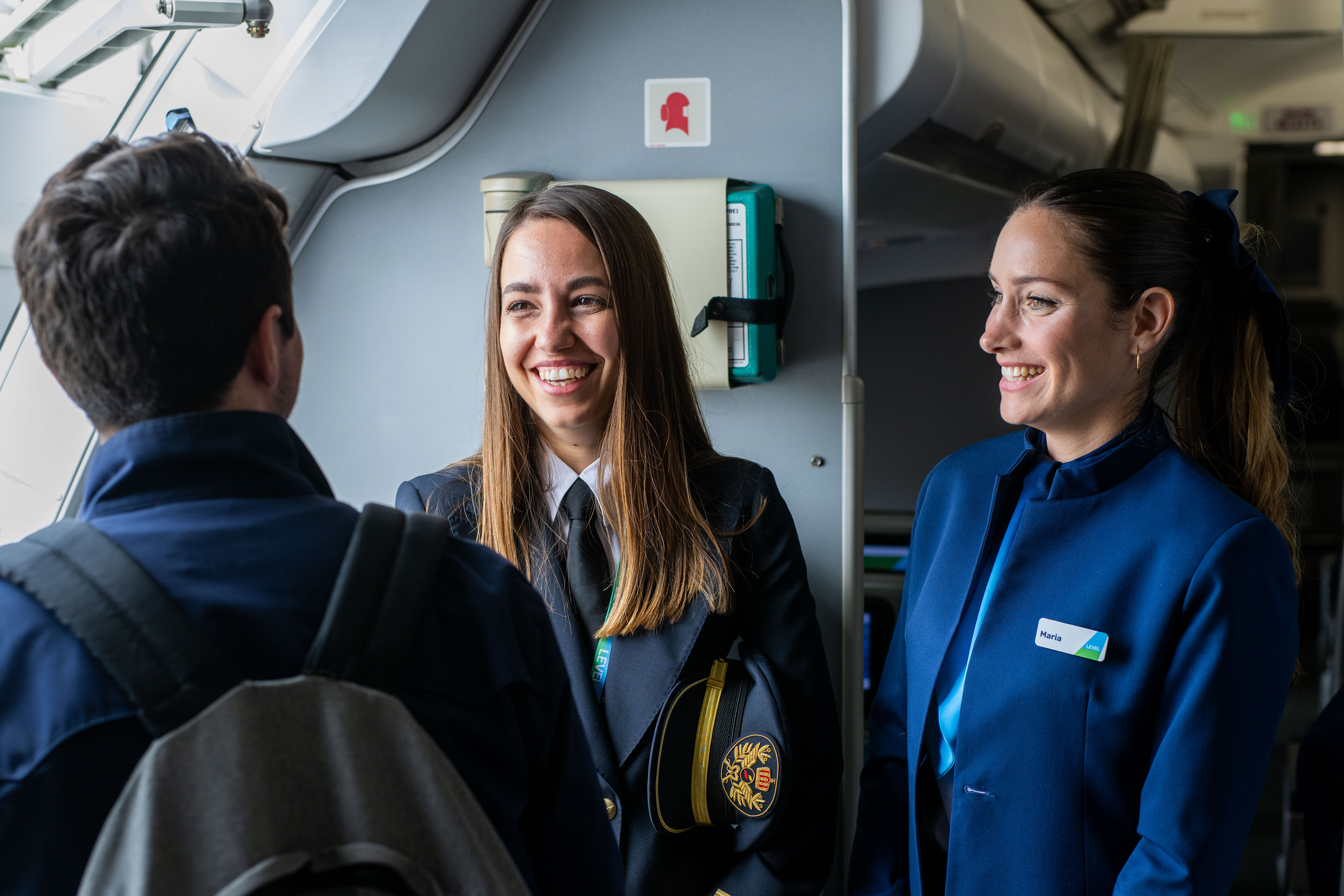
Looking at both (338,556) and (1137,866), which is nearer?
(338,556)

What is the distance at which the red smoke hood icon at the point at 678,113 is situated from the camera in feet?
7.33

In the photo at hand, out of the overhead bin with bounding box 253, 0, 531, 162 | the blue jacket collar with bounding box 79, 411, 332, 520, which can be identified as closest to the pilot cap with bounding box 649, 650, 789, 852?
the blue jacket collar with bounding box 79, 411, 332, 520

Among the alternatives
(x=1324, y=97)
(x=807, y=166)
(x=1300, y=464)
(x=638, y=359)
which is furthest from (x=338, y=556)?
(x=1324, y=97)

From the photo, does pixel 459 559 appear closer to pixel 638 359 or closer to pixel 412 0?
pixel 638 359

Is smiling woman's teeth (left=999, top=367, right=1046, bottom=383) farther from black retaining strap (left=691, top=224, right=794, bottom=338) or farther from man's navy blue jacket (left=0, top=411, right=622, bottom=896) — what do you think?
man's navy blue jacket (left=0, top=411, right=622, bottom=896)

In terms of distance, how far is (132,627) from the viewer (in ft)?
2.72

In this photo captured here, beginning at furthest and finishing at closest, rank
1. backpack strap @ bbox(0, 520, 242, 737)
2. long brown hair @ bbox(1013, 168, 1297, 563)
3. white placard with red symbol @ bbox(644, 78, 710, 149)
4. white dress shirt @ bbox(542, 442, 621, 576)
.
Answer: white placard with red symbol @ bbox(644, 78, 710, 149) < white dress shirt @ bbox(542, 442, 621, 576) < long brown hair @ bbox(1013, 168, 1297, 563) < backpack strap @ bbox(0, 520, 242, 737)

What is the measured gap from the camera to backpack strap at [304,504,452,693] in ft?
2.94

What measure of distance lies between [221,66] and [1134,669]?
210 cm

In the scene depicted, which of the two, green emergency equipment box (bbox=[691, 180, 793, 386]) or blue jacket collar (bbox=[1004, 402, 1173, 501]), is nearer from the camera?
blue jacket collar (bbox=[1004, 402, 1173, 501])

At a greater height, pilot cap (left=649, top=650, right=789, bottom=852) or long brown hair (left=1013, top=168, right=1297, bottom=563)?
long brown hair (left=1013, top=168, right=1297, bottom=563)

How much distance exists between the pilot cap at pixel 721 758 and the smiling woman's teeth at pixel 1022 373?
638mm

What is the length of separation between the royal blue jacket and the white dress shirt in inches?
22.2

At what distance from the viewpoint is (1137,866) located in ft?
4.94
